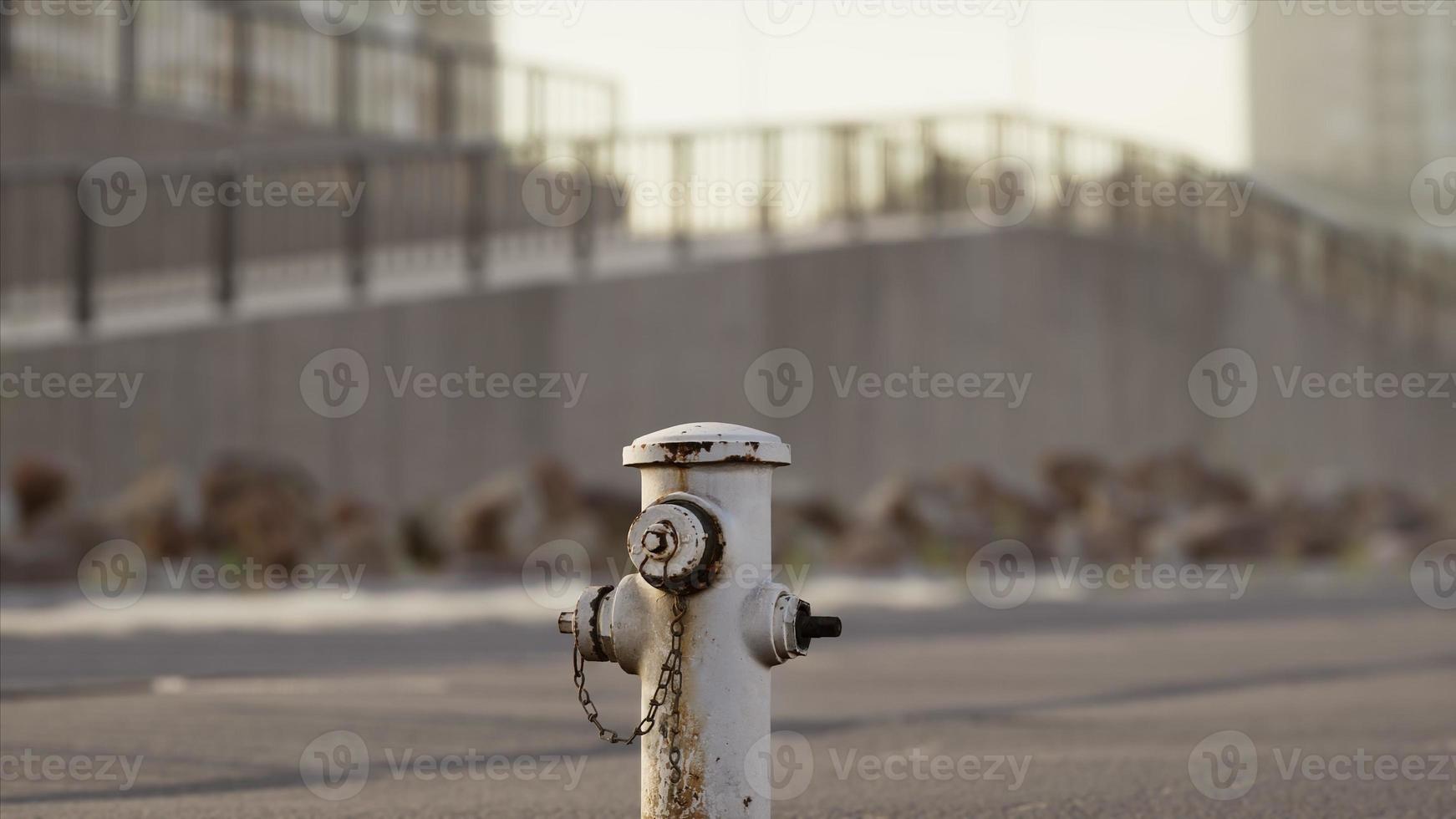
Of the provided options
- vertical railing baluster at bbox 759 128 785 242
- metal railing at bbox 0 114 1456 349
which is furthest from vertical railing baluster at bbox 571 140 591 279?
vertical railing baluster at bbox 759 128 785 242

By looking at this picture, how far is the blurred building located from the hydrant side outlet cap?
44762 millimetres

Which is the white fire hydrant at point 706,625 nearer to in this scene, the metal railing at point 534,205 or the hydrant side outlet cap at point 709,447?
the hydrant side outlet cap at point 709,447

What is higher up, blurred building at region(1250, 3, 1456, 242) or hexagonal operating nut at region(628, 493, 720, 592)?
blurred building at region(1250, 3, 1456, 242)

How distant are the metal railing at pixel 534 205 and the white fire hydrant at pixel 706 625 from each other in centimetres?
1475

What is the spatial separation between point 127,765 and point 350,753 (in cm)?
74

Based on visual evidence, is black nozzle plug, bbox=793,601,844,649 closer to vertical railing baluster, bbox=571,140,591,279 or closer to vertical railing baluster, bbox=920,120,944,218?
vertical railing baluster, bbox=571,140,591,279

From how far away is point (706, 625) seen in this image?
339cm

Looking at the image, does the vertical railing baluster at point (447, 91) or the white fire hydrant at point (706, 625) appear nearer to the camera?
the white fire hydrant at point (706, 625)

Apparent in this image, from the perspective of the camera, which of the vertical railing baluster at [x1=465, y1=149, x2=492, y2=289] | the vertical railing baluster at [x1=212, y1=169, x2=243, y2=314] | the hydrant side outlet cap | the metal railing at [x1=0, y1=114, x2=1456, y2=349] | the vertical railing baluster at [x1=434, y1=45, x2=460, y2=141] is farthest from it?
the vertical railing baluster at [x1=434, y1=45, x2=460, y2=141]

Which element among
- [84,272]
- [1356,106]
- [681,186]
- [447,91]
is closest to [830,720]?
[84,272]

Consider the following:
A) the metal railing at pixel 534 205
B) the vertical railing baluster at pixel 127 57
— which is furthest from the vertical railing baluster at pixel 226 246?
the vertical railing baluster at pixel 127 57

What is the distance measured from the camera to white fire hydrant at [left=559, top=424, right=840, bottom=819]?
335 cm

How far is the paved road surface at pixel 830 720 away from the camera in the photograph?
15.1 ft

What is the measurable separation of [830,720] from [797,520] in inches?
498
